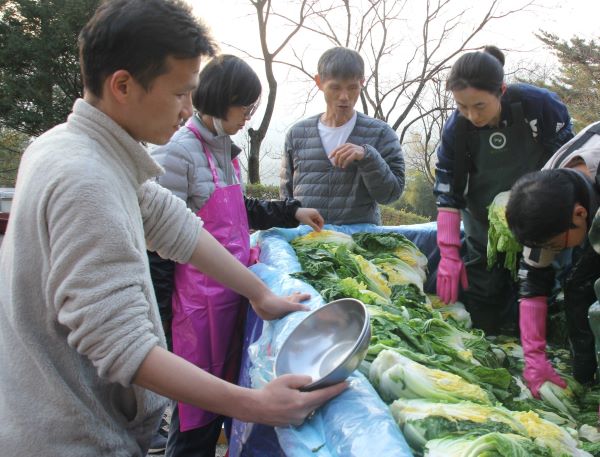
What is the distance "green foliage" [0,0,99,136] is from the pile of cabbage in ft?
44.2

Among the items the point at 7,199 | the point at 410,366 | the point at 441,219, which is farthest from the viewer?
the point at 7,199

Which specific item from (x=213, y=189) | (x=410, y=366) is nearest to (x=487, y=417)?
(x=410, y=366)

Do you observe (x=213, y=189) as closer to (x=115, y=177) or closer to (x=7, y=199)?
(x=115, y=177)

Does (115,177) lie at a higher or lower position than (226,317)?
higher

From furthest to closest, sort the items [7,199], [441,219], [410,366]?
[7,199]
[441,219]
[410,366]

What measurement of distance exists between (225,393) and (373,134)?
2754 mm

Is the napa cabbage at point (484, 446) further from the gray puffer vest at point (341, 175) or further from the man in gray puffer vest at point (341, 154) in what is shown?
the gray puffer vest at point (341, 175)

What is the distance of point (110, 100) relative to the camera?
4.19 feet

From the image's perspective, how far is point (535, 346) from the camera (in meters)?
2.79

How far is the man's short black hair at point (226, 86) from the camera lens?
2.60 m

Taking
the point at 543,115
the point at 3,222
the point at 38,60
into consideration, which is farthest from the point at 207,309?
the point at 38,60

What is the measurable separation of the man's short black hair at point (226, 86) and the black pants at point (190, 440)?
1.59 metres

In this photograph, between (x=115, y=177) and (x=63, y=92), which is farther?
(x=63, y=92)

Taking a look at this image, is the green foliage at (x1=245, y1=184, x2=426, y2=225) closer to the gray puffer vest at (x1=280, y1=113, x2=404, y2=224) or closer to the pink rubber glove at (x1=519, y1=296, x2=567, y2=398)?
the gray puffer vest at (x1=280, y1=113, x2=404, y2=224)
